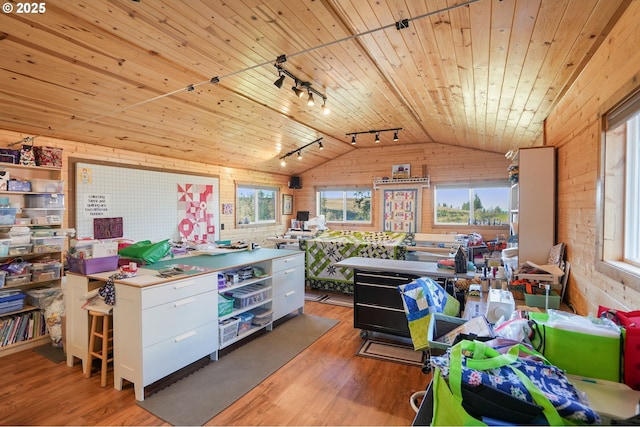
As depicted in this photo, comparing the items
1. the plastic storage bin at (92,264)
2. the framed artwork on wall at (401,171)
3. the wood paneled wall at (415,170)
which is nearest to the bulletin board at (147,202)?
the plastic storage bin at (92,264)

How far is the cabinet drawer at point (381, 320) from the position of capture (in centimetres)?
326

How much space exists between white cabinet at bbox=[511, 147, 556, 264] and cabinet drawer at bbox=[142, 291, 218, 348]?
287 centimetres

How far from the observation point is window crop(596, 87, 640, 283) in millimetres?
1636

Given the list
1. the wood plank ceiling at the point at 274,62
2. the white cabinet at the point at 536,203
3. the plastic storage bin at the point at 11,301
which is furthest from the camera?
the plastic storage bin at the point at 11,301

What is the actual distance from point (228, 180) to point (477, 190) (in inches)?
193

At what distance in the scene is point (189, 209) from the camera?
207 inches

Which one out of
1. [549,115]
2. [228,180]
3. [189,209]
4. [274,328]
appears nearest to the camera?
[549,115]

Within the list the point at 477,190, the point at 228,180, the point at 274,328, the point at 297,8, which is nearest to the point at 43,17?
the point at 297,8

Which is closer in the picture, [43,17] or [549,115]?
[43,17]

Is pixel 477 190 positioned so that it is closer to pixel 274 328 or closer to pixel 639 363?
pixel 274 328

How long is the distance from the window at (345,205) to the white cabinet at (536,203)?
448 centimetres

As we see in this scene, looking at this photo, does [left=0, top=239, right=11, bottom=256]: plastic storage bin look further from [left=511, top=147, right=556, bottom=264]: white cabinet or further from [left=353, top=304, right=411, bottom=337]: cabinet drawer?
[left=511, top=147, right=556, bottom=264]: white cabinet

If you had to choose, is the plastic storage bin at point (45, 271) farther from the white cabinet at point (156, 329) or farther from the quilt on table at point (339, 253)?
the quilt on table at point (339, 253)

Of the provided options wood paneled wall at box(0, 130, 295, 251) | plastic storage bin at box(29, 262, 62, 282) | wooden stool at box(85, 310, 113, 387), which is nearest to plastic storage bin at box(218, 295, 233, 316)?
wooden stool at box(85, 310, 113, 387)
